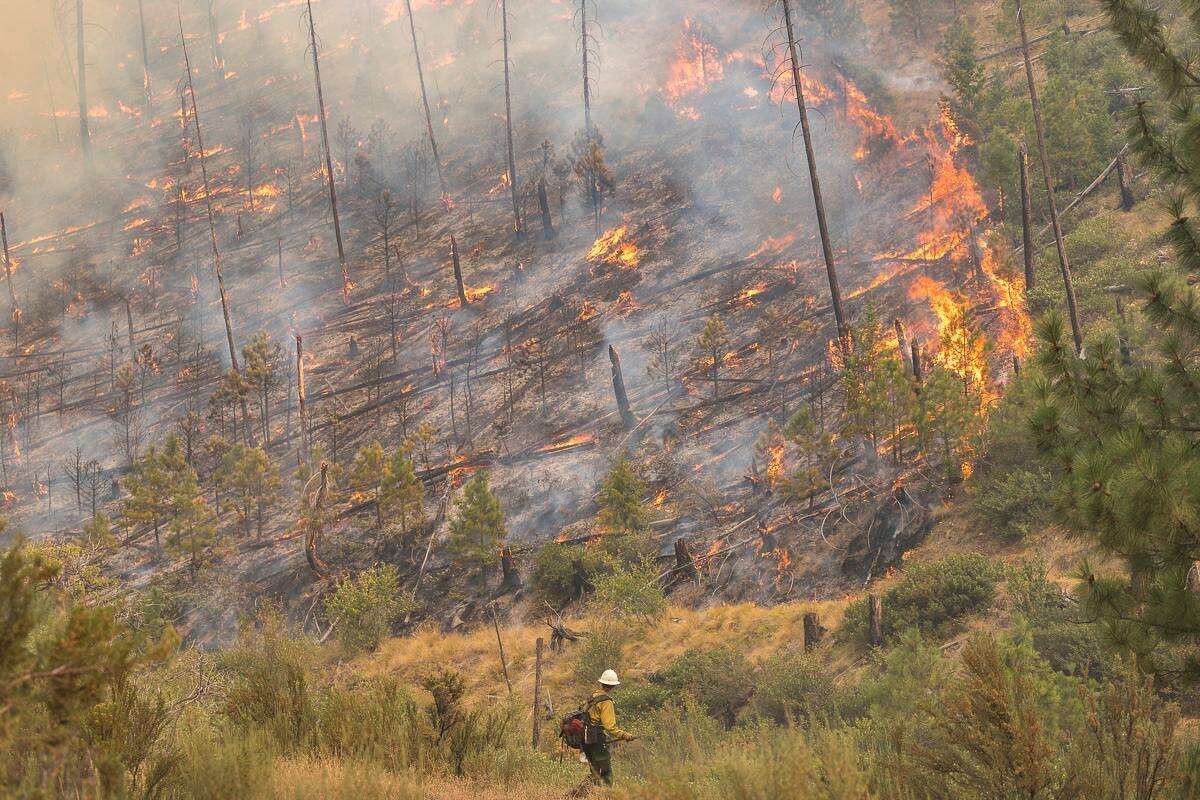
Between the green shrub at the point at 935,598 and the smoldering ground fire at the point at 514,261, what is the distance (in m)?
5.08

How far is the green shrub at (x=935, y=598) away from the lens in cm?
1636

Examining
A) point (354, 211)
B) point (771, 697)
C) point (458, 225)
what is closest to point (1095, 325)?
point (771, 697)

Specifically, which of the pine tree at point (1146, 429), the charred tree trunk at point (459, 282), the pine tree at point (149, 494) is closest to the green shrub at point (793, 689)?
the pine tree at point (1146, 429)

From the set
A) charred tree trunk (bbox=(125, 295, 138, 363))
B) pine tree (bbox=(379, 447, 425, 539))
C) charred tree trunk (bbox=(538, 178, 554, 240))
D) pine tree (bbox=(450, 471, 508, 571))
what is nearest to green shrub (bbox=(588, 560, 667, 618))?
pine tree (bbox=(450, 471, 508, 571))

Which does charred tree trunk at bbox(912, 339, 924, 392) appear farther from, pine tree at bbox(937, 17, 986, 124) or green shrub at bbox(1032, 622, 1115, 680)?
pine tree at bbox(937, 17, 986, 124)

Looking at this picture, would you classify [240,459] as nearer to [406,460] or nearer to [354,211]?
[406,460]

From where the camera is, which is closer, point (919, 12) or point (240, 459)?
point (240, 459)

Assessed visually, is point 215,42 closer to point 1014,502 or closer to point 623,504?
point 623,504

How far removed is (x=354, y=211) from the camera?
170ft

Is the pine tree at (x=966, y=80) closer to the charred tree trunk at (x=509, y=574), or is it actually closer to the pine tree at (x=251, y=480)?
the charred tree trunk at (x=509, y=574)

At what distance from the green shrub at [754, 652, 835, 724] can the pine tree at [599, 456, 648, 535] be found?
10911 millimetres

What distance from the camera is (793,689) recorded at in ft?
47.1

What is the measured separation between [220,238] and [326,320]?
14026mm

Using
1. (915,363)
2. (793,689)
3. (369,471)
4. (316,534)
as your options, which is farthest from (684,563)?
(316,534)
